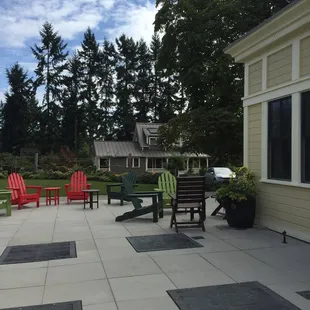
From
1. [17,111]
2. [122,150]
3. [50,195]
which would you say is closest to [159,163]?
[122,150]

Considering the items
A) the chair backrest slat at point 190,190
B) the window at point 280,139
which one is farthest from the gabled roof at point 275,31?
the chair backrest slat at point 190,190

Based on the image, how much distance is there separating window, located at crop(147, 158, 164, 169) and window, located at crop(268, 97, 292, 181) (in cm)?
2964

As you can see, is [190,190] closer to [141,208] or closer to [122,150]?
[141,208]

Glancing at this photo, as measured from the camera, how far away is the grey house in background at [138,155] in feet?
111

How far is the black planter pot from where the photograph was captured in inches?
260

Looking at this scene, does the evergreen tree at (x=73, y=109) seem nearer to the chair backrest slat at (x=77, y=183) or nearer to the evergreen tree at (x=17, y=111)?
the evergreen tree at (x=17, y=111)

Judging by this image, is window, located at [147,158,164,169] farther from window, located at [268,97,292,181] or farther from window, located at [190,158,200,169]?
window, located at [268,97,292,181]

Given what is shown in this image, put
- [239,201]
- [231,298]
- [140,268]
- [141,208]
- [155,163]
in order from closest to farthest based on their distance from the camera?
[231,298] < [140,268] < [239,201] < [141,208] < [155,163]

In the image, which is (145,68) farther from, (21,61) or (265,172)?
(265,172)

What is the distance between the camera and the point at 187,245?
5414 millimetres

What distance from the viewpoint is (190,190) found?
678 centimetres

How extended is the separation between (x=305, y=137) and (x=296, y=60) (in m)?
1.29

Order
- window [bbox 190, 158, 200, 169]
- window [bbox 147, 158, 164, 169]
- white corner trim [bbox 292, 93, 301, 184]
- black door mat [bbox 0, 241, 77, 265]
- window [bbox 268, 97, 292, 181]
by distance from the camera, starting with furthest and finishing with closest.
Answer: window [bbox 147, 158, 164, 169] < window [bbox 190, 158, 200, 169] < window [bbox 268, 97, 292, 181] < white corner trim [bbox 292, 93, 301, 184] < black door mat [bbox 0, 241, 77, 265]

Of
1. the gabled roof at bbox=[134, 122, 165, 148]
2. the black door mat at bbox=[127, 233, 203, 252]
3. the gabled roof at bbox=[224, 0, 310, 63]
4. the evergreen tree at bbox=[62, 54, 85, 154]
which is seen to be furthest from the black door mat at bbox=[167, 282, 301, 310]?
the evergreen tree at bbox=[62, 54, 85, 154]
